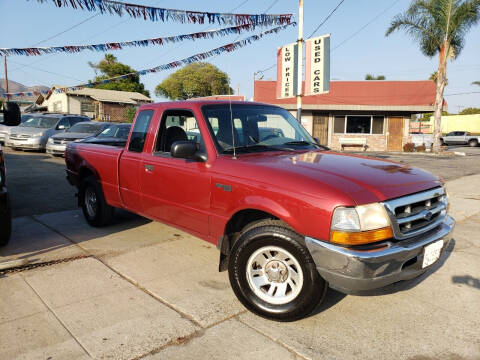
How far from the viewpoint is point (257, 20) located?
12875 mm

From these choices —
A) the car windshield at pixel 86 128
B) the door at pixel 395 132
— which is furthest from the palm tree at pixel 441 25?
the car windshield at pixel 86 128

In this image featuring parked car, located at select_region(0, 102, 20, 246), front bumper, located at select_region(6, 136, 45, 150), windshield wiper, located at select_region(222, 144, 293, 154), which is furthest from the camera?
front bumper, located at select_region(6, 136, 45, 150)

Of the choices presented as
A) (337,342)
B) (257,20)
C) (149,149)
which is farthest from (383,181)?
(257,20)

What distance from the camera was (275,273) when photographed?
9.64 feet

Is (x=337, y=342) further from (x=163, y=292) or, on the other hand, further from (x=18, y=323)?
(x=18, y=323)

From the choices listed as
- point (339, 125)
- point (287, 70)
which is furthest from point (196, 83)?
point (287, 70)

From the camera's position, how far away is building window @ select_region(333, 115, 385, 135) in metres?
24.3

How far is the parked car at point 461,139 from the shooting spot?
36.5 metres

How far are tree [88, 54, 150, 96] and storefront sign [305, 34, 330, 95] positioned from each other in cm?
4427

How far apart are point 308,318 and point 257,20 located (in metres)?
11.9

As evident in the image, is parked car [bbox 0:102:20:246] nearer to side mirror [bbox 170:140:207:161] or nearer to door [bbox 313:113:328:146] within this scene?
side mirror [bbox 170:140:207:161]

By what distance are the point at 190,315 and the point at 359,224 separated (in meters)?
1.54

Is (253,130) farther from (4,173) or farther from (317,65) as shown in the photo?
(317,65)

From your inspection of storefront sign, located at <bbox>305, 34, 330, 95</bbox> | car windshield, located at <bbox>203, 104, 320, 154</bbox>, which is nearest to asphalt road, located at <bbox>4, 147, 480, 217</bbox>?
car windshield, located at <bbox>203, 104, 320, 154</bbox>
